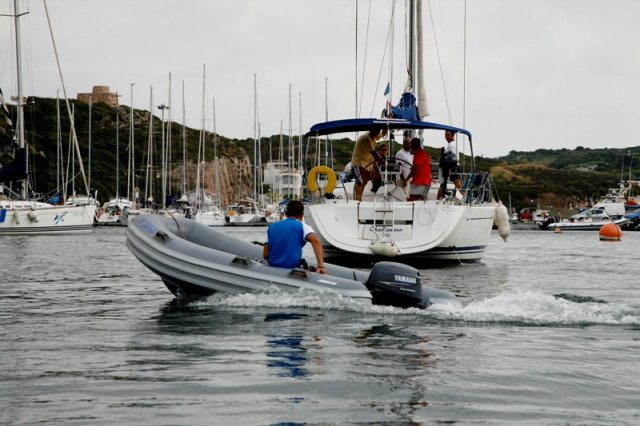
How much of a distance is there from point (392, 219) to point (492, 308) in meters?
7.24

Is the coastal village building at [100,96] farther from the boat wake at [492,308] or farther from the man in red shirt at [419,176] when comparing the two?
the boat wake at [492,308]

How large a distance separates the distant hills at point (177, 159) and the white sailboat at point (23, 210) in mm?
24301

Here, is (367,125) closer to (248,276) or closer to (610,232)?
(248,276)

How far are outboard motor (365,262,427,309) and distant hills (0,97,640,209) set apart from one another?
53.2 meters

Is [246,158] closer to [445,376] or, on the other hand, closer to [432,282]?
[432,282]

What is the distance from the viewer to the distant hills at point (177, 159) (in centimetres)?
7706

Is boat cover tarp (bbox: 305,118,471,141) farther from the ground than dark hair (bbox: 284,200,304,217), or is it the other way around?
boat cover tarp (bbox: 305,118,471,141)

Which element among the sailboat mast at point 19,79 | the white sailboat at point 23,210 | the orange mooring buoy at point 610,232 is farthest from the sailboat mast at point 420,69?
the orange mooring buoy at point 610,232

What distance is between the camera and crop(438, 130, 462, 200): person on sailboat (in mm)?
18328

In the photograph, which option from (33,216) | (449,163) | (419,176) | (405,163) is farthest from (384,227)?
(33,216)

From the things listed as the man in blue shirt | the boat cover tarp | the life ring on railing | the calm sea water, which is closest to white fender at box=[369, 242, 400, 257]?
the life ring on railing

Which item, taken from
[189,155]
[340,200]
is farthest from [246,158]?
[340,200]

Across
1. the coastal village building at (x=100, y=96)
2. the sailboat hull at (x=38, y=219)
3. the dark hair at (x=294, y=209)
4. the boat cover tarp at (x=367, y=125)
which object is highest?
the coastal village building at (x=100, y=96)

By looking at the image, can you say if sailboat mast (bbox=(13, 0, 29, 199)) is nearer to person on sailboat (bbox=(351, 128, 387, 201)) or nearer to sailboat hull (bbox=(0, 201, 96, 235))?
sailboat hull (bbox=(0, 201, 96, 235))
